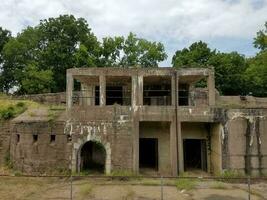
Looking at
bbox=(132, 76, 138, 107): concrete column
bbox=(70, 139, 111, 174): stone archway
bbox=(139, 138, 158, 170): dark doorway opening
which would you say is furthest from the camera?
bbox=(139, 138, 158, 170): dark doorway opening

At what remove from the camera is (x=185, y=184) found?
20.3 m

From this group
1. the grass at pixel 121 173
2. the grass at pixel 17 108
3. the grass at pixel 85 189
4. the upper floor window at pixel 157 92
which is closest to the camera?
the grass at pixel 85 189

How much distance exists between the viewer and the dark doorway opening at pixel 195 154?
25578mm

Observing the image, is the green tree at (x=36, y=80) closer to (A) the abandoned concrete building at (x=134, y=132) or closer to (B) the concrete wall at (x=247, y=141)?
(A) the abandoned concrete building at (x=134, y=132)

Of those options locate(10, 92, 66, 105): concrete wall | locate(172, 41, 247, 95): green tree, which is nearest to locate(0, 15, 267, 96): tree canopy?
locate(172, 41, 247, 95): green tree

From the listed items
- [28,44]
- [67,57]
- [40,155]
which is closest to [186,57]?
[67,57]

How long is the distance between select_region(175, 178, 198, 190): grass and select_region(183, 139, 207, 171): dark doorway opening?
→ 422cm

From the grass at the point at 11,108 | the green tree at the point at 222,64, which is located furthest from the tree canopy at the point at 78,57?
the grass at the point at 11,108

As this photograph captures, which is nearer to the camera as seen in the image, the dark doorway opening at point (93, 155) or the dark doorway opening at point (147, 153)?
the dark doorway opening at point (93, 155)

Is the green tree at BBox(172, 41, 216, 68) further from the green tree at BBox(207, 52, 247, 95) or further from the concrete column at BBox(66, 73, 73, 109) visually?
the concrete column at BBox(66, 73, 73, 109)

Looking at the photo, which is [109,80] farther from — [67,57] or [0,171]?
[67,57]

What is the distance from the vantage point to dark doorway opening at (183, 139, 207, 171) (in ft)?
83.9

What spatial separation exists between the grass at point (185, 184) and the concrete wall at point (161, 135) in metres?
3.23

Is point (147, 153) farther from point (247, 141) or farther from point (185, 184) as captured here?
point (185, 184)
